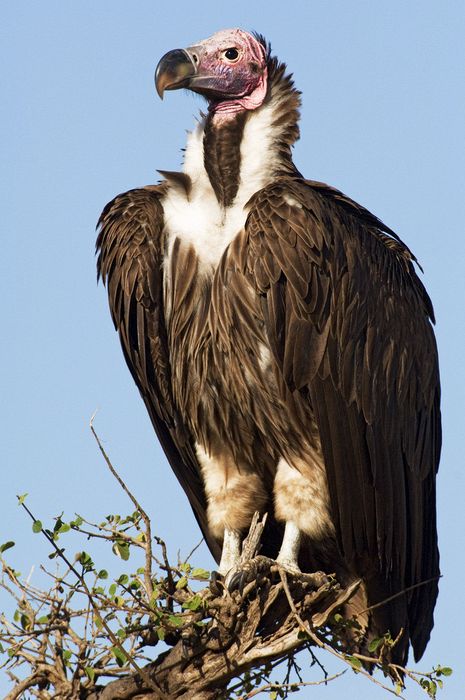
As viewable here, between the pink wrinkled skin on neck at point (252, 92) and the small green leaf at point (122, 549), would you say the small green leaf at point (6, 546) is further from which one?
the pink wrinkled skin on neck at point (252, 92)

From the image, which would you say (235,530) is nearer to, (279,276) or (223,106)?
(279,276)

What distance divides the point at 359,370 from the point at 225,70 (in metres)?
1.86

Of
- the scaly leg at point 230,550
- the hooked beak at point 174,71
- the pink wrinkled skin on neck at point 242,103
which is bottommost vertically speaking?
the scaly leg at point 230,550

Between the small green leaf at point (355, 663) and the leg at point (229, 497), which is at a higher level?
the leg at point (229, 497)

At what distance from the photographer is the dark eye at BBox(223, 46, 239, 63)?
21.4ft

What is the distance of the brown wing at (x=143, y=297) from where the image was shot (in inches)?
234

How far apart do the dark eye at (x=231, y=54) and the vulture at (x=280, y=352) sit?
0.42ft

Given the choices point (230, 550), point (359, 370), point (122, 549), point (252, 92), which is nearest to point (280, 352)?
point (359, 370)

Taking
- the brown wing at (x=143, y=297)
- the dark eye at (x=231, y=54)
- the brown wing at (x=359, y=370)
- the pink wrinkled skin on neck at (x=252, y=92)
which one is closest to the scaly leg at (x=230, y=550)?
the brown wing at (x=143, y=297)

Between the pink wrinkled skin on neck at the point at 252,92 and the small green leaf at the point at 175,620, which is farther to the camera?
the pink wrinkled skin on neck at the point at 252,92

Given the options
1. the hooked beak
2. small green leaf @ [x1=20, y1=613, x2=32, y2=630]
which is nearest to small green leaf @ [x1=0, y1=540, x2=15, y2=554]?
small green leaf @ [x1=20, y1=613, x2=32, y2=630]

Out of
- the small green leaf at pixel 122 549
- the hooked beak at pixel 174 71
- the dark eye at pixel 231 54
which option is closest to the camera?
the small green leaf at pixel 122 549

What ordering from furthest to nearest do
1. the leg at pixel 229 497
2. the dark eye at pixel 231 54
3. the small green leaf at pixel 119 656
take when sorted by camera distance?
the dark eye at pixel 231 54
the leg at pixel 229 497
the small green leaf at pixel 119 656

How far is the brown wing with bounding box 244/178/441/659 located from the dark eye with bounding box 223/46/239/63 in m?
1.03
